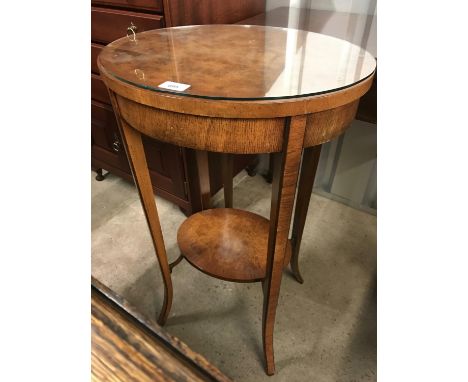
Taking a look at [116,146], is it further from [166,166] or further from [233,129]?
[233,129]

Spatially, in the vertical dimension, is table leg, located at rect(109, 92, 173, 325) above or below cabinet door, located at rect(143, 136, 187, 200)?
above

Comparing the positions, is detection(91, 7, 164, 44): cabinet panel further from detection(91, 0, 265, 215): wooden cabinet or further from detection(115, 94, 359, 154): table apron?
detection(115, 94, 359, 154): table apron

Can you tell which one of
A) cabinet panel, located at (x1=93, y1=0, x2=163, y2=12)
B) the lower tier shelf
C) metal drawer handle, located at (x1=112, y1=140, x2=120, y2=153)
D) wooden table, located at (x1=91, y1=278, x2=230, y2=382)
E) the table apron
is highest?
cabinet panel, located at (x1=93, y1=0, x2=163, y2=12)

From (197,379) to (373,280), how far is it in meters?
0.93

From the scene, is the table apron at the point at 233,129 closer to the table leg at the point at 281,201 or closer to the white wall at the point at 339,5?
the table leg at the point at 281,201

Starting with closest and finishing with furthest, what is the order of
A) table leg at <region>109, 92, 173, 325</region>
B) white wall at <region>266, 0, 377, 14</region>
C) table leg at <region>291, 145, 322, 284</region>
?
1. table leg at <region>109, 92, 173, 325</region>
2. table leg at <region>291, 145, 322, 284</region>
3. white wall at <region>266, 0, 377, 14</region>

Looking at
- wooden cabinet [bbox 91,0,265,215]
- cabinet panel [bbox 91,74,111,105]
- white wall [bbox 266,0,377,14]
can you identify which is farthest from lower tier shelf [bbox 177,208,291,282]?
white wall [bbox 266,0,377,14]

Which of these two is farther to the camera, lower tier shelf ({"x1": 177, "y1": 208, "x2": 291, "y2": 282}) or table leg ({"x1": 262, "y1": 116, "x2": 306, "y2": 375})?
lower tier shelf ({"x1": 177, "y1": 208, "x2": 291, "y2": 282})

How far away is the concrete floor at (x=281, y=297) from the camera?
0.91 m

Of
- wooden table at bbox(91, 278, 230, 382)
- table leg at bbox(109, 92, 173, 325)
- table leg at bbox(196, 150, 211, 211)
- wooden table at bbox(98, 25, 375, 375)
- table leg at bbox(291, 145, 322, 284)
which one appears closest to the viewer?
wooden table at bbox(91, 278, 230, 382)

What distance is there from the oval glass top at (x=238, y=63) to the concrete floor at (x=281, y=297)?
2.45ft

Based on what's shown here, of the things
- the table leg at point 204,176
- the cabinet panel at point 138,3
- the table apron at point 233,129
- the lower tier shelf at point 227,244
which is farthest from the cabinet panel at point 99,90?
the table apron at point 233,129

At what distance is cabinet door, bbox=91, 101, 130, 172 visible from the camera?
1271 millimetres

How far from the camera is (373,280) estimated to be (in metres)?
1.13
